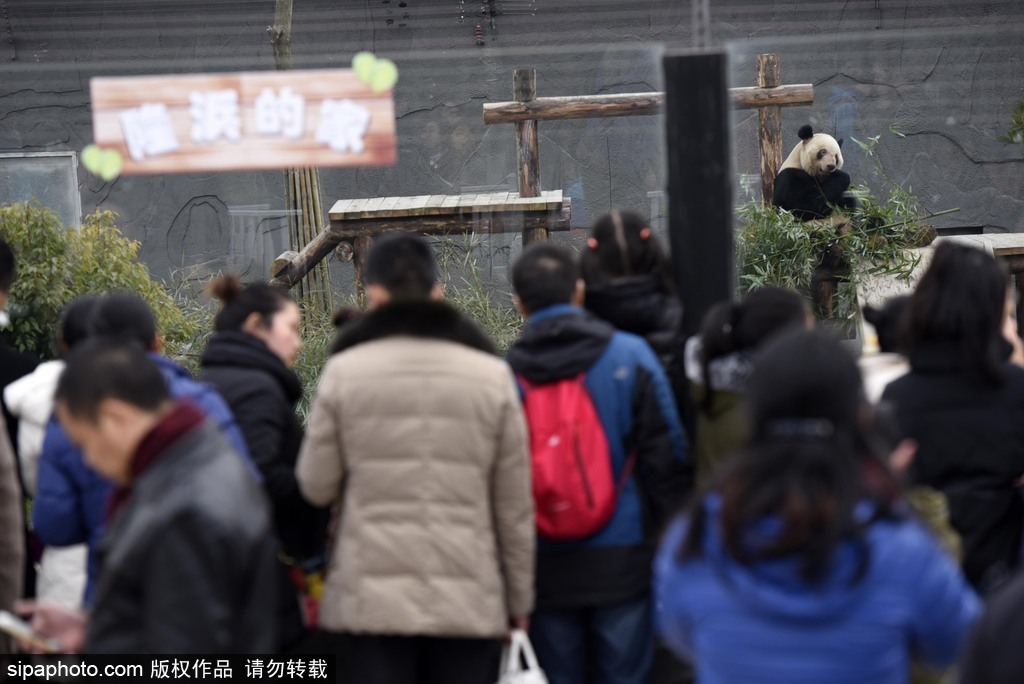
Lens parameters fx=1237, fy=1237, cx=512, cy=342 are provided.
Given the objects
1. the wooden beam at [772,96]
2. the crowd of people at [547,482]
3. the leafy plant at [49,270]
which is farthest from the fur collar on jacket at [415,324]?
the wooden beam at [772,96]

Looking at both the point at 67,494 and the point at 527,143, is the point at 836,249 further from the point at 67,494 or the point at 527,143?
the point at 67,494

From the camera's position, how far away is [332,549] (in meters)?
3.19

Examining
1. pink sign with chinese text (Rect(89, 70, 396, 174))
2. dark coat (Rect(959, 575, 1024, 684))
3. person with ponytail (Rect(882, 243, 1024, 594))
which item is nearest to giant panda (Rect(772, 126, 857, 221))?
pink sign with chinese text (Rect(89, 70, 396, 174))

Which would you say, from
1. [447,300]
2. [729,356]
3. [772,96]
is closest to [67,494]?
[729,356]

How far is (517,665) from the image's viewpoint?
3.12 metres

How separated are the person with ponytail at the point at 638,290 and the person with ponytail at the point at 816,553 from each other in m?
1.68

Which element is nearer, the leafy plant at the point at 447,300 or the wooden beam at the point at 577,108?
the leafy plant at the point at 447,300

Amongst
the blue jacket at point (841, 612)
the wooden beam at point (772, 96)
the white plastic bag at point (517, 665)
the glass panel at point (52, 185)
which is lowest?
the white plastic bag at point (517, 665)

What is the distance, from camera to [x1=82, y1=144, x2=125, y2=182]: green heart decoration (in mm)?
3809

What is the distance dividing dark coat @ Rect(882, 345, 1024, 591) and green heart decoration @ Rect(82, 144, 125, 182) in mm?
2385

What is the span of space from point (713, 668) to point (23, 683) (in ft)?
6.56

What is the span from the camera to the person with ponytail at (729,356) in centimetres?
303

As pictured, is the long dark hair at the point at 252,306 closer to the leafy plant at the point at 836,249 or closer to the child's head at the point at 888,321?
the child's head at the point at 888,321

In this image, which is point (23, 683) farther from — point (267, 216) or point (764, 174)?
point (764, 174)
